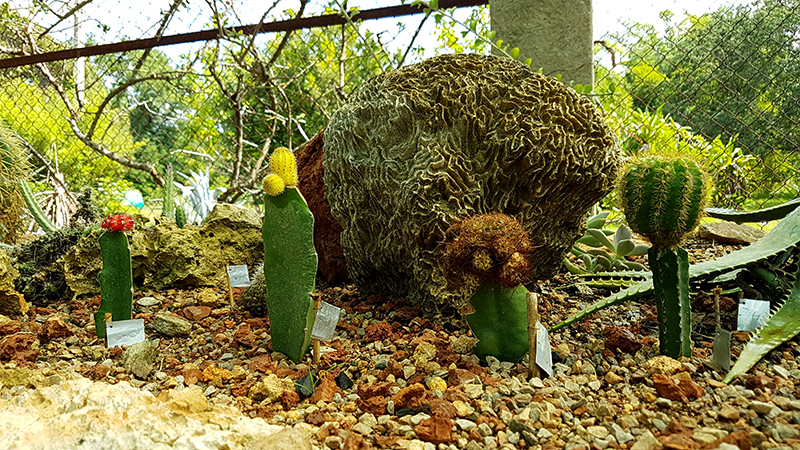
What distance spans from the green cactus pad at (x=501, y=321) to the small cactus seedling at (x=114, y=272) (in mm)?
1499

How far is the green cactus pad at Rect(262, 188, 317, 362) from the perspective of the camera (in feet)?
6.87

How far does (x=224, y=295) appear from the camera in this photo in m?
3.18

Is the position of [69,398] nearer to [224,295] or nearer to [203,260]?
[224,295]

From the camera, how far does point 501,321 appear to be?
2051 mm

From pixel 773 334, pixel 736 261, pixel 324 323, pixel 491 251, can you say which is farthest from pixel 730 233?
pixel 324 323

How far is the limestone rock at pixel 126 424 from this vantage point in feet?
4.52

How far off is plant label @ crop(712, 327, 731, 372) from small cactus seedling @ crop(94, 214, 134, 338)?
2.31m

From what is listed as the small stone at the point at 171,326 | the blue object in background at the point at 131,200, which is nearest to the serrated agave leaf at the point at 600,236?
the small stone at the point at 171,326

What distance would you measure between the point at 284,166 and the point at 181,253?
5.19 ft

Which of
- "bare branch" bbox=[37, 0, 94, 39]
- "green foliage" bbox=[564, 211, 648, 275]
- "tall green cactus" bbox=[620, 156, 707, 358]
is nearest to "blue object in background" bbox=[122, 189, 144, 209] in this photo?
"bare branch" bbox=[37, 0, 94, 39]

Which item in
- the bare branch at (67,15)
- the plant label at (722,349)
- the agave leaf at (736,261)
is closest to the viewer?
the plant label at (722,349)

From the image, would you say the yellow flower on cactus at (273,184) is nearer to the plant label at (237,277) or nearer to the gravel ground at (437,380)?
the gravel ground at (437,380)

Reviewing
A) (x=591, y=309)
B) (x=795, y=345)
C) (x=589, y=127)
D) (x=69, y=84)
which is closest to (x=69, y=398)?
(x=591, y=309)

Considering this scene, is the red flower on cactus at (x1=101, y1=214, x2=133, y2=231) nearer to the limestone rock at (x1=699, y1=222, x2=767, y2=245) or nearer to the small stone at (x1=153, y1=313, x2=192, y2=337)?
the small stone at (x1=153, y1=313, x2=192, y2=337)
